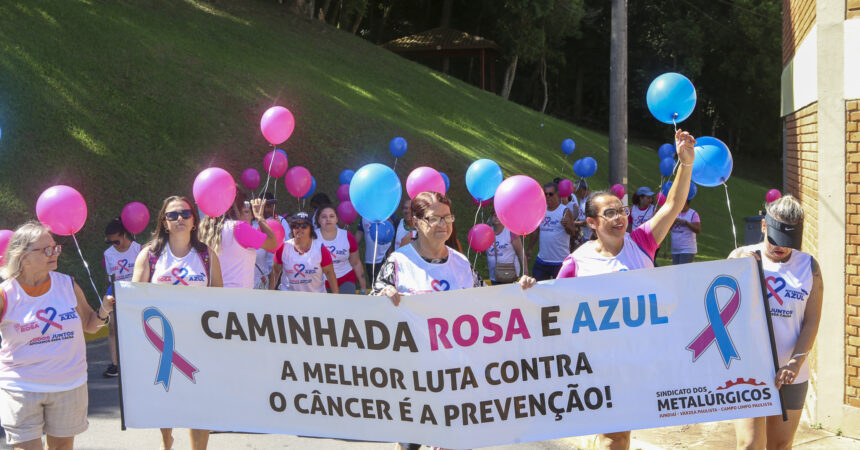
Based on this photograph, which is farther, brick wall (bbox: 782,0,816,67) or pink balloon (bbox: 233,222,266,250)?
brick wall (bbox: 782,0,816,67)

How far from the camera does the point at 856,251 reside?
5.98 meters

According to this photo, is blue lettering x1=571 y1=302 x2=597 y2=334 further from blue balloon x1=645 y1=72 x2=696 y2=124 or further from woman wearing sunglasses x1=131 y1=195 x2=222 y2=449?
woman wearing sunglasses x1=131 y1=195 x2=222 y2=449

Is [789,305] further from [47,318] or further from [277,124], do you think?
[277,124]

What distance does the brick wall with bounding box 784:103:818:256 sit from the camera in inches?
258

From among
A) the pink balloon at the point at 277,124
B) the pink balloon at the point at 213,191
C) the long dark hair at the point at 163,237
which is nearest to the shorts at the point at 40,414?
the long dark hair at the point at 163,237

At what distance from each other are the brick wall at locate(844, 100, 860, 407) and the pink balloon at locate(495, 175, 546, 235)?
260cm

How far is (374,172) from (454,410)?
2.02 meters

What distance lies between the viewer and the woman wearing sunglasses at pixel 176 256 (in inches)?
204

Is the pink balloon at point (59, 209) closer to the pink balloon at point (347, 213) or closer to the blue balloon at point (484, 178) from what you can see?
the blue balloon at point (484, 178)

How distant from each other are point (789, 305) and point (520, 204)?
69.8 inches

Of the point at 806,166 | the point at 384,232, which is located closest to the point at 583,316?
the point at 806,166

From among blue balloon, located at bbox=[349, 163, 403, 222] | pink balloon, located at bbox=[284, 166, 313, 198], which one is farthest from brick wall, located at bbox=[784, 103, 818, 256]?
pink balloon, located at bbox=[284, 166, 313, 198]

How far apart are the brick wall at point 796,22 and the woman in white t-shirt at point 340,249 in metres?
4.96

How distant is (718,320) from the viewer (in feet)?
14.6
